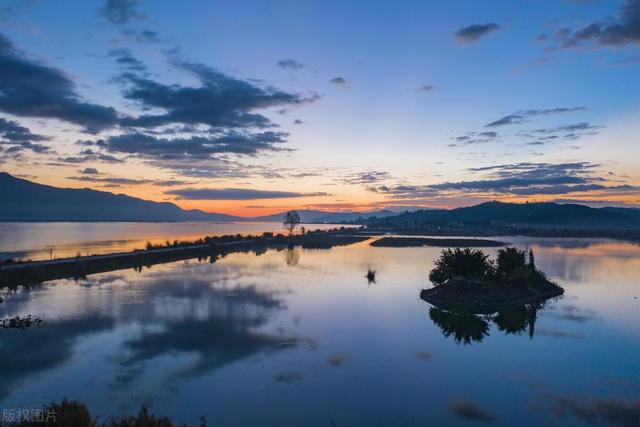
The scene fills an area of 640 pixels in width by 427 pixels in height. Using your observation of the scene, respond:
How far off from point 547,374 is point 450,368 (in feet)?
14.7

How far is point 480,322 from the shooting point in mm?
31266

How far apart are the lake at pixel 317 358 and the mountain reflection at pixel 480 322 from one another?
208 millimetres

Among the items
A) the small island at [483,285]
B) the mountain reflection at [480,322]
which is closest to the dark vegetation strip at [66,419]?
the mountain reflection at [480,322]

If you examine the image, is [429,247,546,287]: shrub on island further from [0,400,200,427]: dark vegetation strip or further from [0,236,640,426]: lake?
[0,400,200,427]: dark vegetation strip

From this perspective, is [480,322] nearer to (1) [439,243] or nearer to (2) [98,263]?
(2) [98,263]

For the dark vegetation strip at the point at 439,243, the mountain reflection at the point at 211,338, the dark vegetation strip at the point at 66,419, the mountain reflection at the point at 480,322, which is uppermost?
the dark vegetation strip at the point at 66,419

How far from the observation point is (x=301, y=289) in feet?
141

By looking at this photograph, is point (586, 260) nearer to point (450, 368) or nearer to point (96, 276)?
point (450, 368)

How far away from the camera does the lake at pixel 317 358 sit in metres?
16.6

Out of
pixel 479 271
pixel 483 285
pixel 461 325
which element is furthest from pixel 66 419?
pixel 479 271

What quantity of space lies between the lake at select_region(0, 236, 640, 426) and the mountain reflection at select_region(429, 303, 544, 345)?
21cm

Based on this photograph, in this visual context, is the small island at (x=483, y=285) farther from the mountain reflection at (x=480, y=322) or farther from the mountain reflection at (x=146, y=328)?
the mountain reflection at (x=146, y=328)

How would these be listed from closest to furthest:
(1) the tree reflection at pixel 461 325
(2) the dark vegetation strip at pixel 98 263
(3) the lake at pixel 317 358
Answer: (3) the lake at pixel 317 358
(1) the tree reflection at pixel 461 325
(2) the dark vegetation strip at pixel 98 263

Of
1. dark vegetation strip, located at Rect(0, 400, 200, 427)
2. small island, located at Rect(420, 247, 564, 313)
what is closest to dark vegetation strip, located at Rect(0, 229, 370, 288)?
dark vegetation strip, located at Rect(0, 400, 200, 427)
